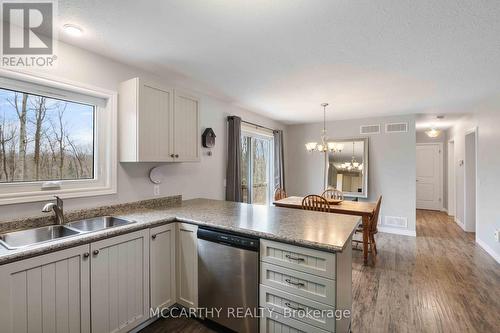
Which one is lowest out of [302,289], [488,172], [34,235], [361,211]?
[302,289]

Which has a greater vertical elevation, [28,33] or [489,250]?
[28,33]

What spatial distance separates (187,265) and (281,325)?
0.95 metres

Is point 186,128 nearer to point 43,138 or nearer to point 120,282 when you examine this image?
point 43,138

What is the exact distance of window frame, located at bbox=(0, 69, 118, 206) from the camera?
5.89 ft

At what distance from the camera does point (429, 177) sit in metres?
7.29

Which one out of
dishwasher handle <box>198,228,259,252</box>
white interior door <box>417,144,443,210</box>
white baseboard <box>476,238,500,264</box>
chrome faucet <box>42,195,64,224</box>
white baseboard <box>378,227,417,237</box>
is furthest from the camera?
→ white interior door <box>417,144,443,210</box>

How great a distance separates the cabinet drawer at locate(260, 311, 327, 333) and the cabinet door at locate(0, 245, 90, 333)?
4.01ft

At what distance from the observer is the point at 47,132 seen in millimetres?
2037

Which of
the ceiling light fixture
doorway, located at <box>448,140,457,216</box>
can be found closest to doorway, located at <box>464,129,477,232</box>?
doorway, located at <box>448,140,457,216</box>

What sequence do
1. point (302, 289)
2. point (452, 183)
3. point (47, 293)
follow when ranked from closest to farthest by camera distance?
point (47, 293), point (302, 289), point (452, 183)

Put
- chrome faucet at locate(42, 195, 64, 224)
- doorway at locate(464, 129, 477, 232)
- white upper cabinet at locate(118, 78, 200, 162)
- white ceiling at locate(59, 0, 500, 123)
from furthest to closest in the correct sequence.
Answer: doorway at locate(464, 129, 477, 232)
white upper cabinet at locate(118, 78, 200, 162)
chrome faucet at locate(42, 195, 64, 224)
white ceiling at locate(59, 0, 500, 123)

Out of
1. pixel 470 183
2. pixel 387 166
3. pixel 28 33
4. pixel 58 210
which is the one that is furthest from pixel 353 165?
pixel 28 33

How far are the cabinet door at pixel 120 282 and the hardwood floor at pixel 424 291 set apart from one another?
316 millimetres

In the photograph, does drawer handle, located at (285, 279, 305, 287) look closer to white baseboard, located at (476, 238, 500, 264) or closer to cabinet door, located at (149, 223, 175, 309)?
cabinet door, located at (149, 223, 175, 309)
